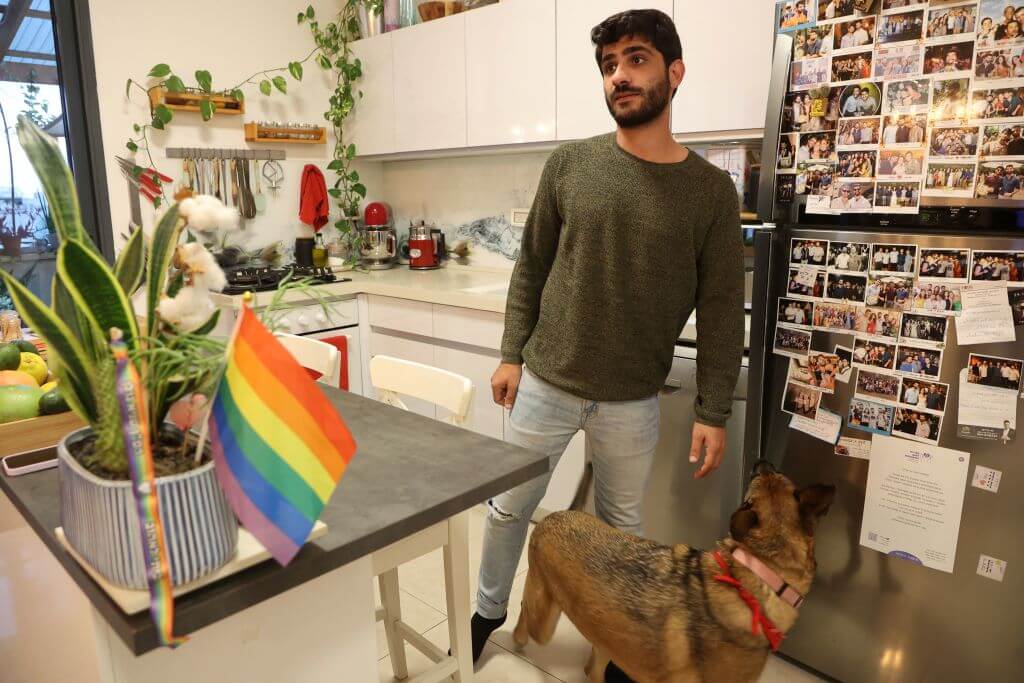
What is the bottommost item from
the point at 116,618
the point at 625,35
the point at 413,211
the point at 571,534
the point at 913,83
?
the point at 571,534

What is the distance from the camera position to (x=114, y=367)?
0.75 meters

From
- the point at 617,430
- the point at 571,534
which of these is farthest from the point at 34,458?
the point at 617,430

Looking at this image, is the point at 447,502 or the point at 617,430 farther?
the point at 617,430

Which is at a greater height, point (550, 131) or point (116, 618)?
point (550, 131)

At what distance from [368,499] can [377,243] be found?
2731 millimetres

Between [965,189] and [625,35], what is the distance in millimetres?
788

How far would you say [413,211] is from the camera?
3842 millimetres

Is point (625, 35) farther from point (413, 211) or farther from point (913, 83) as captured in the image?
point (413, 211)

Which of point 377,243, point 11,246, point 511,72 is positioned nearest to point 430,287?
point 377,243

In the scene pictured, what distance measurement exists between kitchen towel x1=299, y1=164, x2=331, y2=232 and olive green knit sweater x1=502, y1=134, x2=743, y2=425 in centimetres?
219

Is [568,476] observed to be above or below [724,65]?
below

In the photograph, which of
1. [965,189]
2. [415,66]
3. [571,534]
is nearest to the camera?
[965,189]

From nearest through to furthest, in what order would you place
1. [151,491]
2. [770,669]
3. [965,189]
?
[151,491], [965,189], [770,669]

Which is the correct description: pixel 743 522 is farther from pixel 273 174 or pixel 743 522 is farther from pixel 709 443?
pixel 273 174
